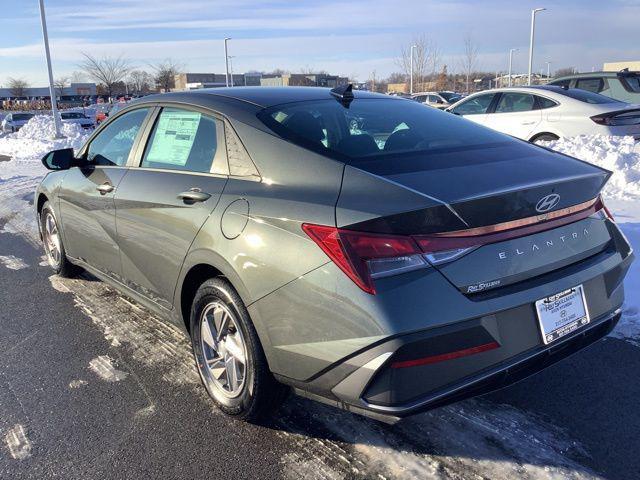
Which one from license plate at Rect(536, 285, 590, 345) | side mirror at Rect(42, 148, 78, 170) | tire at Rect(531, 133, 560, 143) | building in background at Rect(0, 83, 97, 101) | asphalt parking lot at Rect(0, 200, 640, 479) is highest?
building in background at Rect(0, 83, 97, 101)

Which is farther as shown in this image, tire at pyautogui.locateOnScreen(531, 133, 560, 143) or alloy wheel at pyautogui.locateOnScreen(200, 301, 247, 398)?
tire at pyautogui.locateOnScreen(531, 133, 560, 143)

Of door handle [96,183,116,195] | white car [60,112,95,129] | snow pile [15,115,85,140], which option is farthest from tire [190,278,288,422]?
white car [60,112,95,129]

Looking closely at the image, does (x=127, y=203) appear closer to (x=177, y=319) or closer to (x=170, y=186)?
(x=170, y=186)

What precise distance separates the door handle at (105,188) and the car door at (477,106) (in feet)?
28.2

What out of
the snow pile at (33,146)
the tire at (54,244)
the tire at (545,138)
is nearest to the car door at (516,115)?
the tire at (545,138)

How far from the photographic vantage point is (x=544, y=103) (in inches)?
403

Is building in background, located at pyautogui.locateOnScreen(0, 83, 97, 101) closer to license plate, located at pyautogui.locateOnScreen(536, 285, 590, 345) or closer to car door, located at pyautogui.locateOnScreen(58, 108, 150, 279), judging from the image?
car door, located at pyautogui.locateOnScreen(58, 108, 150, 279)

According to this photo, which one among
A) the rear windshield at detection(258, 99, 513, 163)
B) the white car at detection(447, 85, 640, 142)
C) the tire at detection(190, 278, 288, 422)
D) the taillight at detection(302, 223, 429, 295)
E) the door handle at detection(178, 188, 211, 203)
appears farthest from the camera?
the white car at detection(447, 85, 640, 142)

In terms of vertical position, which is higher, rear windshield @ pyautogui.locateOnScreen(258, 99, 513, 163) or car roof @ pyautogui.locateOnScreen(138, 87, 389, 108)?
car roof @ pyautogui.locateOnScreen(138, 87, 389, 108)

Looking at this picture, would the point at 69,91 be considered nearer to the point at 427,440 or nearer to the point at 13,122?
the point at 13,122

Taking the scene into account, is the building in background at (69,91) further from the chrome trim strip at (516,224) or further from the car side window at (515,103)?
the chrome trim strip at (516,224)

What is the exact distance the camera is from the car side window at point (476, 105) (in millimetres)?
11258

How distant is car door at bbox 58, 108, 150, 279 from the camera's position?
12.7ft

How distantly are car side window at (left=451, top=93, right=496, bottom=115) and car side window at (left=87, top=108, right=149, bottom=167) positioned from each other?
343 inches
